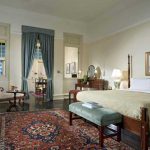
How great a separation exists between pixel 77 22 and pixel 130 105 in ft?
19.2

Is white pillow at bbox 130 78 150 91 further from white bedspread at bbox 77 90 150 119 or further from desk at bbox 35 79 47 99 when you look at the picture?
desk at bbox 35 79 47 99

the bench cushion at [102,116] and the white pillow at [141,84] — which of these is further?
the white pillow at [141,84]

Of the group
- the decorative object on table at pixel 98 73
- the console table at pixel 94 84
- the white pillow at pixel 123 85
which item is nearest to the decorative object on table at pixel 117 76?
the white pillow at pixel 123 85

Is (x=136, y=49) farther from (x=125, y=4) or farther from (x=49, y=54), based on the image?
(x=49, y=54)

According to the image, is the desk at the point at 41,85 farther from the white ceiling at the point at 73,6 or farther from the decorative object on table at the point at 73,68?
the white ceiling at the point at 73,6

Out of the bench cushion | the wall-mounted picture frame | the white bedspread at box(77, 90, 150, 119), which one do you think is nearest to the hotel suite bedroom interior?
the wall-mounted picture frame

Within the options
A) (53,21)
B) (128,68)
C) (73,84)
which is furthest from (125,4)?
(73,84)

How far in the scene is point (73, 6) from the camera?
6082mm

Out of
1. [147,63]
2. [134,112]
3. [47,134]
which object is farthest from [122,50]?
[47,134]

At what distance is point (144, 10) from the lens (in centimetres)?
502

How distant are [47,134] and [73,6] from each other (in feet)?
15.8

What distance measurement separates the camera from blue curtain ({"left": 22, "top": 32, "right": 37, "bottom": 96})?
6.50 metres

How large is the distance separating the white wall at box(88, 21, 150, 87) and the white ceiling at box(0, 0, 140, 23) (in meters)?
1.00

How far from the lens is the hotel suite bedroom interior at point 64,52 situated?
4.57m
